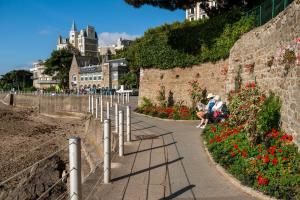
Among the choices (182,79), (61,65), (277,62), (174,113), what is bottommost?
(174,113)

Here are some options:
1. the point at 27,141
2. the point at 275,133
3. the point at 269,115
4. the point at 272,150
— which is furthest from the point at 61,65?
the point at 272,150

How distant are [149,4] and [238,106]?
1154cm

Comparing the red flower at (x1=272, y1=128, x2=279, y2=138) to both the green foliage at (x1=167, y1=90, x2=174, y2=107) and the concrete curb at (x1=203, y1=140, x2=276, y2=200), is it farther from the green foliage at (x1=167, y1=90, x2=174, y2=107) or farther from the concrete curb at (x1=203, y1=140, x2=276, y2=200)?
the green foliage at (x1=167, y1=90, x2=174, y2=107)

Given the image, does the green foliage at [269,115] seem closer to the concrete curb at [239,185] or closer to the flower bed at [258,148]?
the flower bed at [258,148]

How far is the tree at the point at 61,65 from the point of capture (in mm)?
83875

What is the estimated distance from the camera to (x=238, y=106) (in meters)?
9.52

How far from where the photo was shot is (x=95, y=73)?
75.6 m

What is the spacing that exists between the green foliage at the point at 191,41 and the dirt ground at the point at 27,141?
22.8 ft

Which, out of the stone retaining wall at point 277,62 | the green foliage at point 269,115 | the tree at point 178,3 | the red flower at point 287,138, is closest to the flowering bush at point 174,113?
the stone retaining wall at point 277,62

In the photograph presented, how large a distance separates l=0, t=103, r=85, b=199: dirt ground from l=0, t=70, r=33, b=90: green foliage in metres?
86.9

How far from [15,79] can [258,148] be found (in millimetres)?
125264

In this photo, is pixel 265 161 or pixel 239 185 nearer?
pixel 239 185

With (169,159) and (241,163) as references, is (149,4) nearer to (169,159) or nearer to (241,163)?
(169,159)

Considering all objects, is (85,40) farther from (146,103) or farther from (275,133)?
(275,133)
